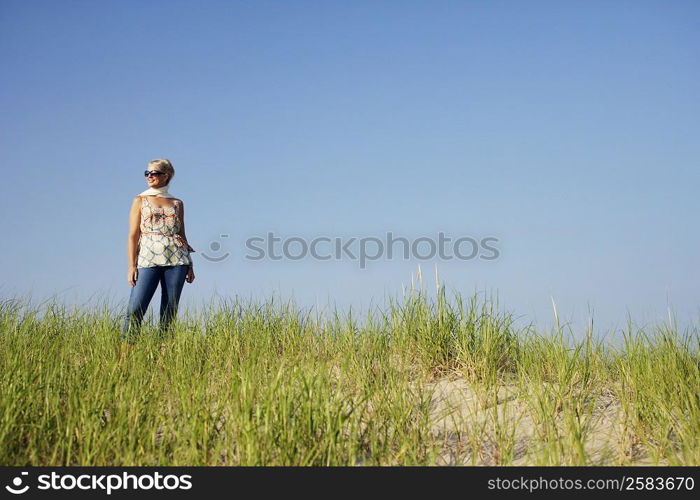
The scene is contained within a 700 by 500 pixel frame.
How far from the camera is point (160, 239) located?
555 cm

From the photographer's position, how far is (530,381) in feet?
13.0

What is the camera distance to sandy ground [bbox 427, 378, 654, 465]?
3.00 meters

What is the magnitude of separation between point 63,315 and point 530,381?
4.37 m

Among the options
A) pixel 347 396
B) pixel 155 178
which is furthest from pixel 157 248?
pixel 347 396

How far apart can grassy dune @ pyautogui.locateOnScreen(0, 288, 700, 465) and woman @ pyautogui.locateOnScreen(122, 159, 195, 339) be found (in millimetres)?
413

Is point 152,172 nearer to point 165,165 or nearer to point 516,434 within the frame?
point 165,165

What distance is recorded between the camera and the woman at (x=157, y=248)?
17.9 feet

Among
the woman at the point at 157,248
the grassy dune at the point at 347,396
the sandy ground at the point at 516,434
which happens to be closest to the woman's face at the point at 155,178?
the woman at the point at 157,248

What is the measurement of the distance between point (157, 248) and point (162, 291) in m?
0.45

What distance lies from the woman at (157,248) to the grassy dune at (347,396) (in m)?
0.41

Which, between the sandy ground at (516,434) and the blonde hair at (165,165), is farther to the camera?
the blonde hair at (165,165)
